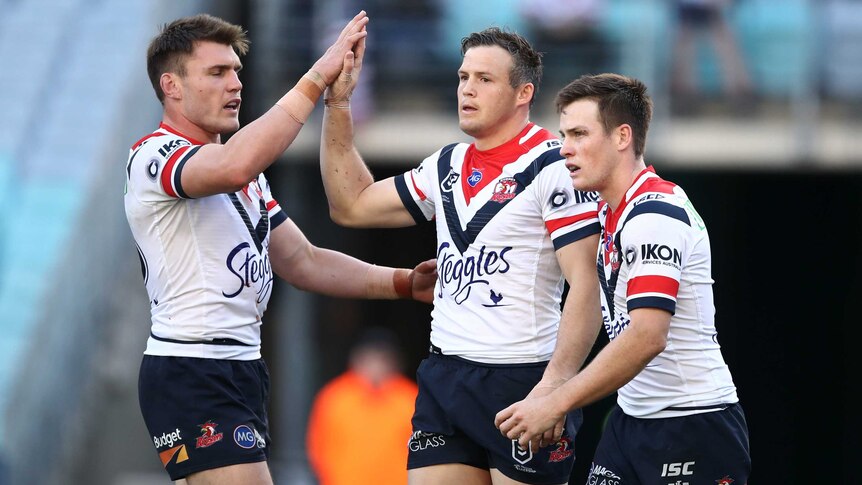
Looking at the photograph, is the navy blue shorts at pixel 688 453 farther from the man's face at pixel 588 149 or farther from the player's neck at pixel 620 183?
the man's face at pixel 588 149

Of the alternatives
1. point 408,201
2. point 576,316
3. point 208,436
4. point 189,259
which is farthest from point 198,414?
point 576,316

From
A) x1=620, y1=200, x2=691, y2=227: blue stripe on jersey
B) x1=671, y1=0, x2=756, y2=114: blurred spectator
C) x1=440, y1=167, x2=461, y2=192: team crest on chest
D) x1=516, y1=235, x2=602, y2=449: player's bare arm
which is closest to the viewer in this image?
x1=620, y1=200, x2=691, y2=227: blue stripe on jersey

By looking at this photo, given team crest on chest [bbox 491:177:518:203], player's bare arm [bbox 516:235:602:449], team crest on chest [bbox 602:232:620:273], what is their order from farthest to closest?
Result: 1. team crest on chest [bbox 491:177:518:203]
2. player's bare arm [bbox 516:235:602:449]
3. team crest on chest [bbox 602:232:620:273]

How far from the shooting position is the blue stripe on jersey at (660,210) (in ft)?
16.0

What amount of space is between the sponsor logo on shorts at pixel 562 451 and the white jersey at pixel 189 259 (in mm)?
1339

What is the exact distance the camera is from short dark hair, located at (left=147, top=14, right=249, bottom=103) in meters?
5.50

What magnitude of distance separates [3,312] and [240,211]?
5813 millimetres

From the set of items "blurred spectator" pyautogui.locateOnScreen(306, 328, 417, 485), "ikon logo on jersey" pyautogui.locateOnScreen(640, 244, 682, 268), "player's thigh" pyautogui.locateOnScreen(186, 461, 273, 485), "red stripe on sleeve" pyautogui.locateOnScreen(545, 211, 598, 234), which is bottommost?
"blurred spectator" pyautogui.locateOnScreen(306, 328, 417, 485)

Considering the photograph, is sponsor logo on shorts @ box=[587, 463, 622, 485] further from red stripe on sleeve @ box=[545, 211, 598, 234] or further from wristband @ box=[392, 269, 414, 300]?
wristband @ box=[392, 269, 414, 300]

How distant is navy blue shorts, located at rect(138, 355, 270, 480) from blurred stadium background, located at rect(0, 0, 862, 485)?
566 cm

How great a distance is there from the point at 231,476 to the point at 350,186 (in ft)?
4.84

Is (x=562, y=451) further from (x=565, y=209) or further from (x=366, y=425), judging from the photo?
(x=366, y=425)

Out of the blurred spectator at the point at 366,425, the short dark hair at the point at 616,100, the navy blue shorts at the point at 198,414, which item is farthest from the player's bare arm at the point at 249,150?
the blurred spectator at the point at 366,425

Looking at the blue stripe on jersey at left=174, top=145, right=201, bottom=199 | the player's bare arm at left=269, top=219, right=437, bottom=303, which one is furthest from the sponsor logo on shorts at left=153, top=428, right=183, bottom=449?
the player's bare arm at left=269, top=219, right=437, bottom=303
